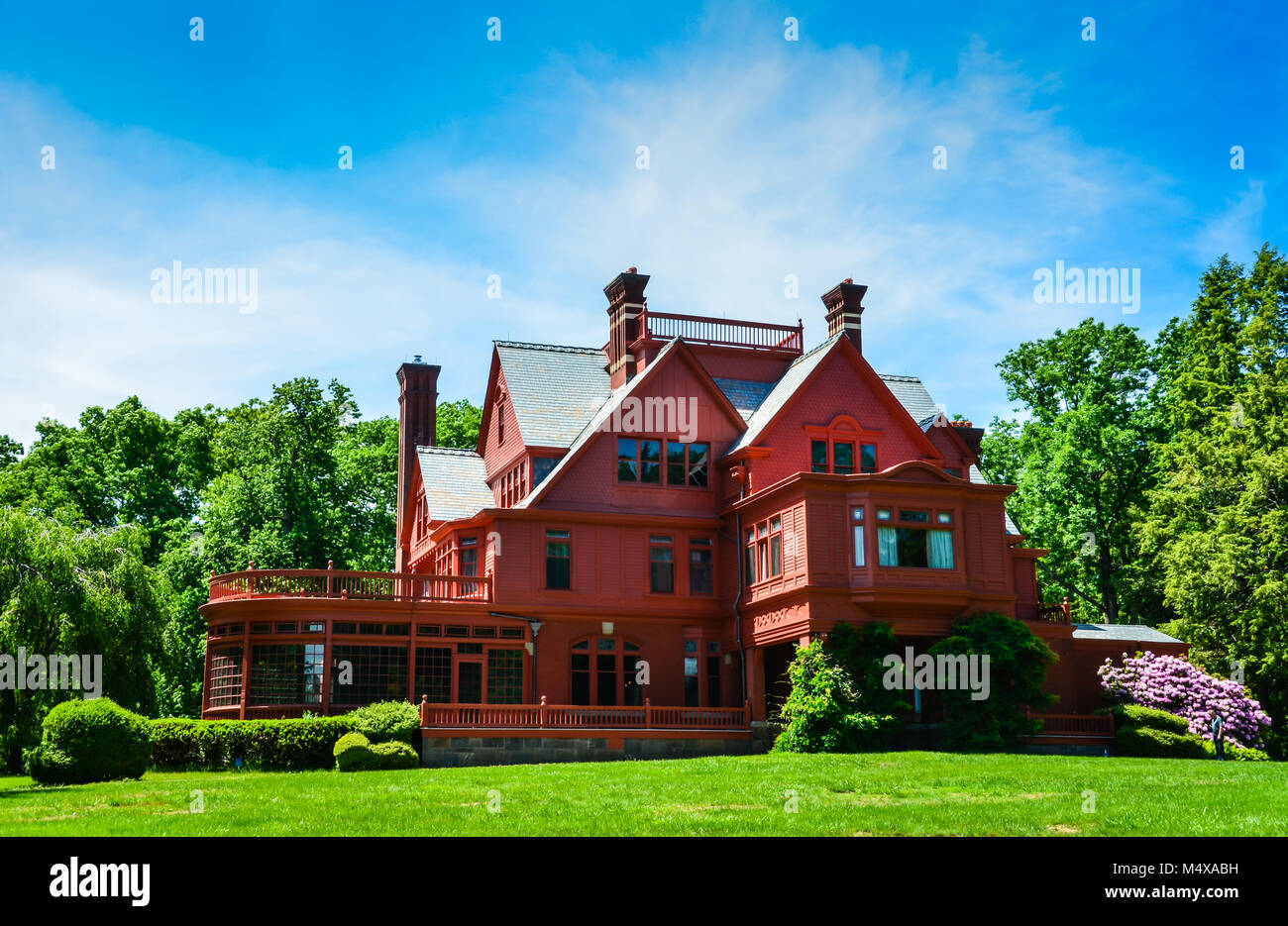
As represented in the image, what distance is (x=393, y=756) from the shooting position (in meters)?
28.7

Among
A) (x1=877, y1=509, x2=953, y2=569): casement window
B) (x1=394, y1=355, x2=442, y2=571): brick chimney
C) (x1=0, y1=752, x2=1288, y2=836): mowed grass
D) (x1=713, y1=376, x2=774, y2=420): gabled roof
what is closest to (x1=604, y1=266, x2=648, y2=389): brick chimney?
(x1=713, y1=376, x2=774, y2=420): gabled roof

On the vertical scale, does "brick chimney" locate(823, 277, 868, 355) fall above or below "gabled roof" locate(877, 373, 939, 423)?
above

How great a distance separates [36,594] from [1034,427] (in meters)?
39.0

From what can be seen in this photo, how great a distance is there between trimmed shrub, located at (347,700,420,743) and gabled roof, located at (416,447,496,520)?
10719mm

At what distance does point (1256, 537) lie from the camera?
39.9m

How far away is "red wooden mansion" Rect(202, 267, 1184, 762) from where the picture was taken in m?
32.5

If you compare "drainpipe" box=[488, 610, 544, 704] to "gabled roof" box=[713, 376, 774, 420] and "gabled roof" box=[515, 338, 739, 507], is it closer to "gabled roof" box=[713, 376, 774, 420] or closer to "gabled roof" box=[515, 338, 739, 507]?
"gabled roof" box=[515, 338, 739, 507]

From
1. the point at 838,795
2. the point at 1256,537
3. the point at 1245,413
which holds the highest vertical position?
the point at 1245,413

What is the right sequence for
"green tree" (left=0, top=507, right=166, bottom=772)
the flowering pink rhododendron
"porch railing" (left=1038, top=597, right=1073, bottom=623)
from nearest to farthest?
1. "green tree" (left=0, top=507, right=166, bottom=772)
2. the flowering pink rhododendron
3. "porch railing" (left=1038, top=597, right=1073, bottom=623)

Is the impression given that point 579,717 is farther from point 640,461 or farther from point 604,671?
point 640,461

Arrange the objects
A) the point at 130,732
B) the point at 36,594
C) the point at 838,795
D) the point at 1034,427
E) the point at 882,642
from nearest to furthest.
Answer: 1. the point at 838,795
2. the point at 130,732
3. the point at 36,594
4. the point at 882,642
5. the point at 1034,427


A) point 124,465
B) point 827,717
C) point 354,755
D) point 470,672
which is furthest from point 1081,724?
point 124,465
